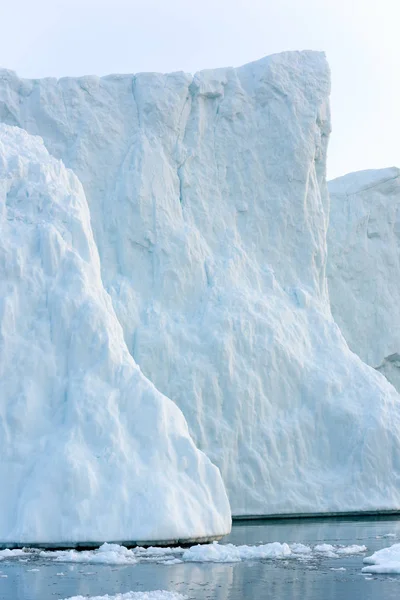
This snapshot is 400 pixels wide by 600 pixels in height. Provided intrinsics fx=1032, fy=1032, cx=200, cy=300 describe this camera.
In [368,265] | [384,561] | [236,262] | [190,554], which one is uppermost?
[368,265]

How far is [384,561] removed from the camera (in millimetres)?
18391

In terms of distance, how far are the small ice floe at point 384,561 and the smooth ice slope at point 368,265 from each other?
21.9 metres

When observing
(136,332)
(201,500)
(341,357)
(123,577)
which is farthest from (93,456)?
(341,357)

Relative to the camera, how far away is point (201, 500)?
22109 millimetres

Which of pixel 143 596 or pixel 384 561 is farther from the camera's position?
pixel 384 561

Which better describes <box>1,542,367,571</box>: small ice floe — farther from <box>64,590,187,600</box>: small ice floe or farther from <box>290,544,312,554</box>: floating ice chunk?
<box>64,590,187,600</box>: small ice floe

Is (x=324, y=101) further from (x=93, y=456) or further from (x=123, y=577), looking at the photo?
(x=123, y=577)

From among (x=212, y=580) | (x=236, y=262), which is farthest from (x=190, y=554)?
(x=236, y=262)

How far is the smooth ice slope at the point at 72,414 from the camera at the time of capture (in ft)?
67.2

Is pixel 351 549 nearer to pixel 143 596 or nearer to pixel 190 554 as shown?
pixel 190 554

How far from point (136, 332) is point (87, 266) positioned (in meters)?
7.48

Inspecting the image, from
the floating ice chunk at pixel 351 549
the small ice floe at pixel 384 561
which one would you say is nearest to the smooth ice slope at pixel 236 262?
the floating ice chunk at pixel 351 549

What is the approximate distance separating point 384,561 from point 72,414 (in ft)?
23.6

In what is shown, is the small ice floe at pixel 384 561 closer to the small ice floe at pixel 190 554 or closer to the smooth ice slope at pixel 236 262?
the small ice floe at pixel 190 554
